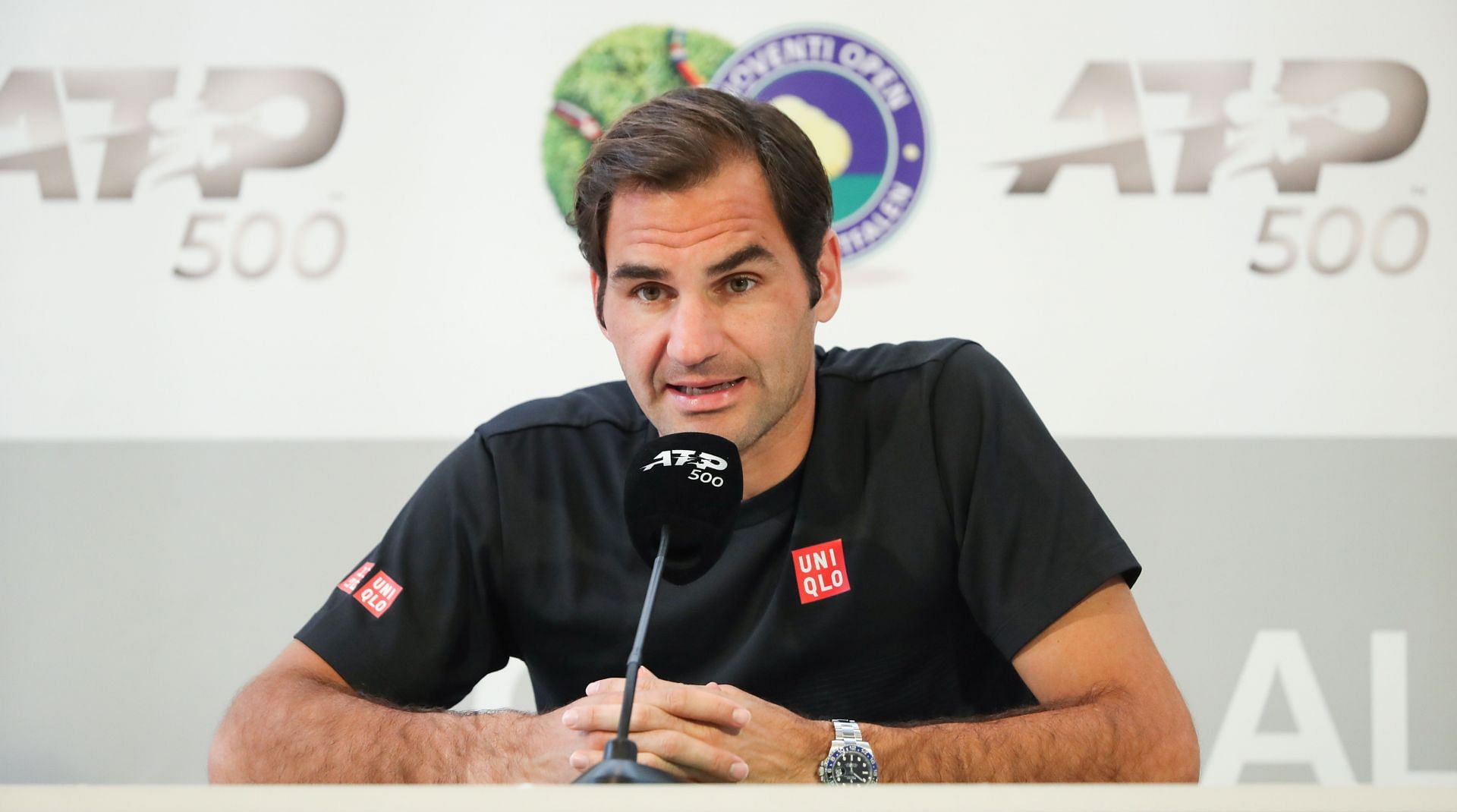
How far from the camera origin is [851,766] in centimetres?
137

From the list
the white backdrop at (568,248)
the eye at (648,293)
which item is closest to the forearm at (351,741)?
the eye at (648,293)

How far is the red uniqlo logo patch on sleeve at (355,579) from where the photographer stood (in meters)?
1.72

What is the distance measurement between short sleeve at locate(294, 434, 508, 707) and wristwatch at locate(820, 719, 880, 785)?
609 mm

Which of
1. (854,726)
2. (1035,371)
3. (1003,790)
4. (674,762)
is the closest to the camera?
(1003,790)

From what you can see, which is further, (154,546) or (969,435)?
(154,546)

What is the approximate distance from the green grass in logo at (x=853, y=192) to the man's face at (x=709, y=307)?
1234 millimetres

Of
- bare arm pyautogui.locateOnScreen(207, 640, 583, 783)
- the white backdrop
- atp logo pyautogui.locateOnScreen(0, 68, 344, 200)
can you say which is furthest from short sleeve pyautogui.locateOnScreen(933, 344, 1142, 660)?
atp logo pyautogui.locateOnScreen(0, 68, 344, 200)

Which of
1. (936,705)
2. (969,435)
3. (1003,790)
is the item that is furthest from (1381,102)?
(1003,790)

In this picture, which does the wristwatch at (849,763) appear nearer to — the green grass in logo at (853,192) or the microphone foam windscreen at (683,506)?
the microphone foam windscreen at (683,506)

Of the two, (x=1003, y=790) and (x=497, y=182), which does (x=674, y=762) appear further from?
(x=497, y=182)

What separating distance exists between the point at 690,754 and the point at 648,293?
678 mm

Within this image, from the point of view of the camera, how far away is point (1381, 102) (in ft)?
9.46

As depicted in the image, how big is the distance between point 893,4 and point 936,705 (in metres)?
1.85

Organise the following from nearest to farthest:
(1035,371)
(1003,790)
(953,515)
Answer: (1003,790) → (953,515) → (1035,371)
